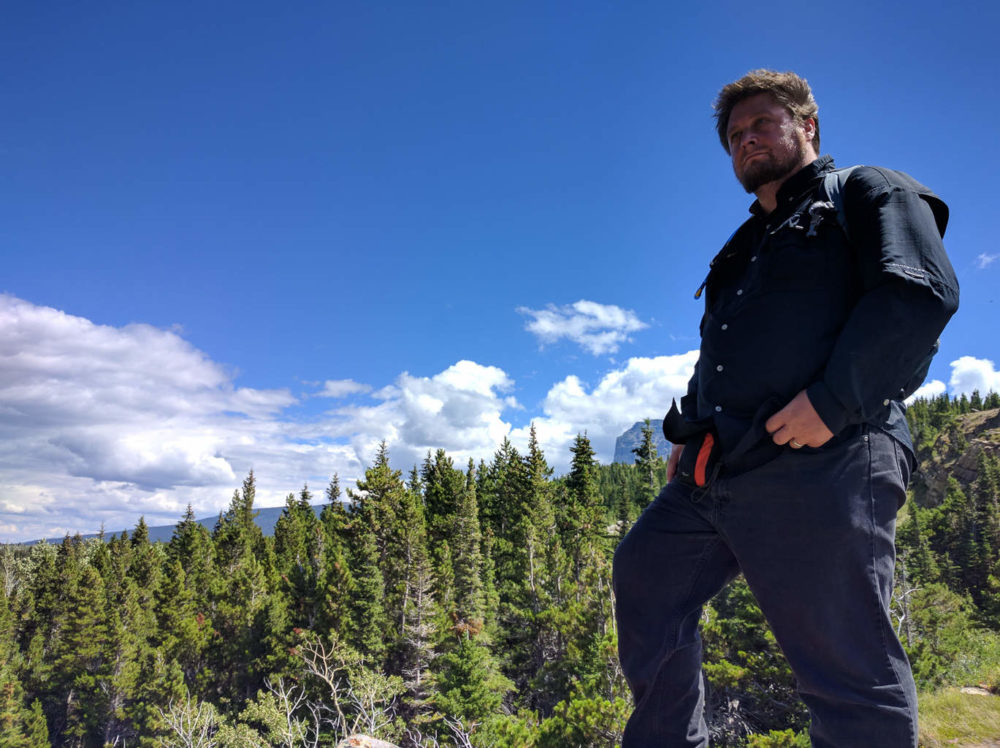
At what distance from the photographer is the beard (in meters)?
2.06

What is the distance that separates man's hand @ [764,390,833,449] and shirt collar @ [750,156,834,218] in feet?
2.84

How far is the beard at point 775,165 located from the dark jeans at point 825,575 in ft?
3.53

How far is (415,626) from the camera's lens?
30.4m

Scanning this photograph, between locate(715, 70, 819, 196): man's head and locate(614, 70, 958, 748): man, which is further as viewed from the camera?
locate(715, 70, 819, 196): man's head

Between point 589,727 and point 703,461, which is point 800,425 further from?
point 589,727

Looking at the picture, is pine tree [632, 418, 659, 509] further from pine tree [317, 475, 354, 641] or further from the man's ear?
the man's ear

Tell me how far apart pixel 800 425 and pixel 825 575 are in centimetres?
47

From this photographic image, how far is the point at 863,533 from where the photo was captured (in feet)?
5.21

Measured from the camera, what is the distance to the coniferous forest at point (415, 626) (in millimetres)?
21641

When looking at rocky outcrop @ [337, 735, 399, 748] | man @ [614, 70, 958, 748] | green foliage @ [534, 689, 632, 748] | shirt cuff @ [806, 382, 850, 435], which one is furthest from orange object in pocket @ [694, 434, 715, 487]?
green foliage @ [534, 689, 632, 748]

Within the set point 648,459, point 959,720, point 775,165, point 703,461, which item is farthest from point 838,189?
point 648,459

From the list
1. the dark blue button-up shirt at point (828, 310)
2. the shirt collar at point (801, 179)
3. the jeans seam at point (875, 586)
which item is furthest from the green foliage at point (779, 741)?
the shirt collar at point (801, 179)

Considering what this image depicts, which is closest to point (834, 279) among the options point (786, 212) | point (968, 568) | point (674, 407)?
point (786, 212)

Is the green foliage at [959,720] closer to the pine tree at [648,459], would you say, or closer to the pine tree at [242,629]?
the pine tree at [648,459]
